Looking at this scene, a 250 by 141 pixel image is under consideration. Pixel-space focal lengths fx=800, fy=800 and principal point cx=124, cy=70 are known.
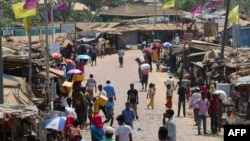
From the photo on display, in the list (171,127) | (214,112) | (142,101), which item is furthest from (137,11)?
(171,127)

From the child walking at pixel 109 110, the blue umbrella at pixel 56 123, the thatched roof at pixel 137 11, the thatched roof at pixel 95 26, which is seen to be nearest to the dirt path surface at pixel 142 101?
the child walking at pixel 109 110

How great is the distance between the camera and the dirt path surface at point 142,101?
2295 cm

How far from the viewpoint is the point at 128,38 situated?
65875 mm

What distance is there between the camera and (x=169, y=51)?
47812mm

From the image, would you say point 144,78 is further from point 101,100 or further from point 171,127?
point 171,127

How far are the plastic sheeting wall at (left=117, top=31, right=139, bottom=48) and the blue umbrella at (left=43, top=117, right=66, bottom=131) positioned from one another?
46401 mm

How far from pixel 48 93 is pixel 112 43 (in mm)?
39454

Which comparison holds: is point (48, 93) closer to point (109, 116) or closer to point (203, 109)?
point (109, 116)

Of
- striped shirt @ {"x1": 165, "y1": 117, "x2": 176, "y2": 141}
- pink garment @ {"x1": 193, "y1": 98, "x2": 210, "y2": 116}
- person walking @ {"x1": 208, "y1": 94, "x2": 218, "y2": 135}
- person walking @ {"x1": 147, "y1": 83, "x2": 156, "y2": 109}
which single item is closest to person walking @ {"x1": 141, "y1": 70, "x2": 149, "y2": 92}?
person walking @ {"x1": 147, "y1": 83, "x2": 156, "y2": 109}

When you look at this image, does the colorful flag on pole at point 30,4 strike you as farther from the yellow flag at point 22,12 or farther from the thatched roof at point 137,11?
the thatched roof at point 137,11

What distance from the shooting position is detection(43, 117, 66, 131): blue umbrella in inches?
709

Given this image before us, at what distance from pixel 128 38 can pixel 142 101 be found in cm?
3527

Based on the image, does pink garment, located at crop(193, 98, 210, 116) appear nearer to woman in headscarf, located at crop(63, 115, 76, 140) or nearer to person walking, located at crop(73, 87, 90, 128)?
person walking, located at crop(73, 87, 90, 128)

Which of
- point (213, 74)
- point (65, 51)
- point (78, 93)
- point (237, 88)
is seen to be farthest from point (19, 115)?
point (65, 51)
